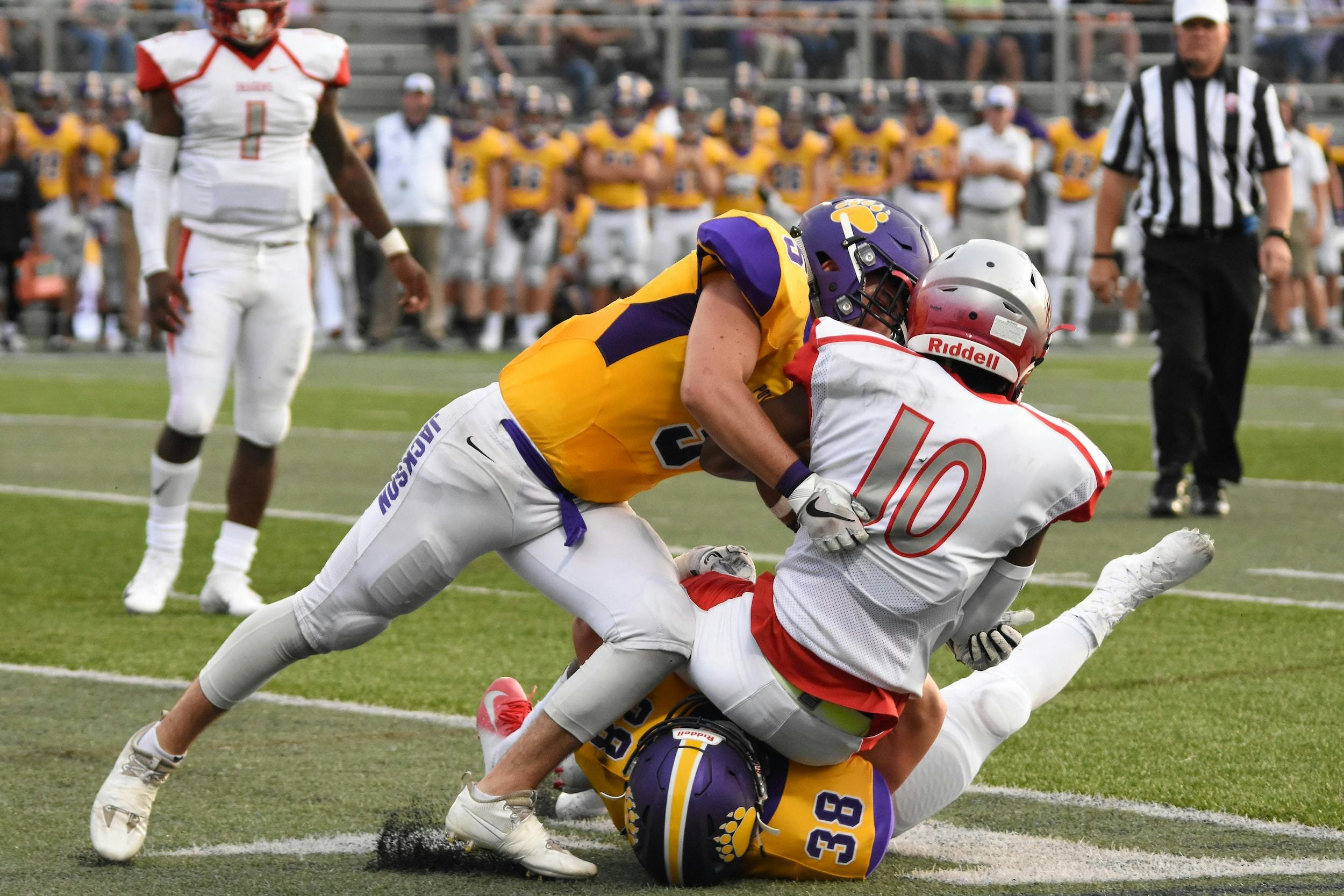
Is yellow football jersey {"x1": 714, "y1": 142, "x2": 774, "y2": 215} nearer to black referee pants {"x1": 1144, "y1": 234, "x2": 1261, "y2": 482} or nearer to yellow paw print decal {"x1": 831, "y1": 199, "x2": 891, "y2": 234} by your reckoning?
black referee pants {"x1": 1144, "y1": 234, "x2": 1261, "y2": 482}

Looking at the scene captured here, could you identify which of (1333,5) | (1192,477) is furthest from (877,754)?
(1333,5)

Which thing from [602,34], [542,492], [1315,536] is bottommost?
[1315,536]

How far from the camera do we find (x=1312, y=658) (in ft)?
17.5

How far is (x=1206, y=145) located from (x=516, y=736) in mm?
5208

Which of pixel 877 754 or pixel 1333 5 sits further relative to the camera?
pixel 1333 5

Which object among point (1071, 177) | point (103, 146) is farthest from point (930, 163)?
point (103, 146)

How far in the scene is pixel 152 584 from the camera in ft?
20.6

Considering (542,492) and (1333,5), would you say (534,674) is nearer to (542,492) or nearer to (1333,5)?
(542,492)

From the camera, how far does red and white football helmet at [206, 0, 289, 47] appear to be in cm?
602

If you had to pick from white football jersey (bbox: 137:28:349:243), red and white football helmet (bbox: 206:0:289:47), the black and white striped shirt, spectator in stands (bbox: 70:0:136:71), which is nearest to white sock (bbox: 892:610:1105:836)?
white football jersey (bbox: 137:28:349:243)

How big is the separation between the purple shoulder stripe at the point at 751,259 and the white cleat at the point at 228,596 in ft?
10.1

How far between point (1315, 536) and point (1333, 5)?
17.0 meters

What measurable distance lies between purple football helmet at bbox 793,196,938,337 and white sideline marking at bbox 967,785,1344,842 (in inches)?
39.6

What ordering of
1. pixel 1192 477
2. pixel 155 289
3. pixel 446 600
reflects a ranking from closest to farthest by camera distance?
pixel 155 289
pixel 446 600
pixel 1192 477
